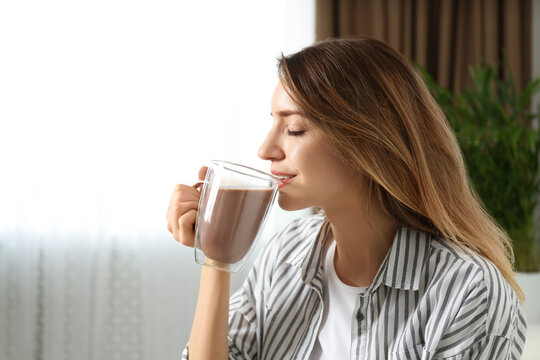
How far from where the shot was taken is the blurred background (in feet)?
7.86

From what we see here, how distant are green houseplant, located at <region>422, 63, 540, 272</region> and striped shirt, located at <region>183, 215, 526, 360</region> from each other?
137 cm

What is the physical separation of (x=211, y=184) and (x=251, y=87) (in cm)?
184

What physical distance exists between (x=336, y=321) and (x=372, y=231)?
0.66 ft

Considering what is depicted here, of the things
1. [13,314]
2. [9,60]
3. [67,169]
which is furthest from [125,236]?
[9,60]

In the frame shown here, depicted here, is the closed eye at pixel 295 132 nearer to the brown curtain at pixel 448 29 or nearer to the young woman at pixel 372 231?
the young woman at pixel 372 231

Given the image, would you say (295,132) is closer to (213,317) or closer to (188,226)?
(188,226)

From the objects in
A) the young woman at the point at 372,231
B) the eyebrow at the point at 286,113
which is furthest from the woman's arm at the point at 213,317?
the eyebrow at the point at 286,113

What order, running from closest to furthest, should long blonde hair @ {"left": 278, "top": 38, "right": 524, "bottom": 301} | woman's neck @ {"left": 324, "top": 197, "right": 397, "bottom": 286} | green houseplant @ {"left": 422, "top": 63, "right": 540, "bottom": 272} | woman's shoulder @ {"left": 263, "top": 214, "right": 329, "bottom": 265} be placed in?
long blonde hair @ {"left": 278, "top": 38, "right": 524, "bottom": 301} < woman's neck @ {"left": 324, "top": 197, "right": 397, "bottom": 286} < woman's shoulder @ {"left": 263, "top": 214, "right": 329, "bottom": 265} < green houseplant @ {"left": 422, "top": 63, "right": 540, "bottom": 272}

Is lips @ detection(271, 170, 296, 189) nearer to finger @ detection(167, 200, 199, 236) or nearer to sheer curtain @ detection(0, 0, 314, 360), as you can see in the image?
finger @ detection(167, 200, 199, 236)

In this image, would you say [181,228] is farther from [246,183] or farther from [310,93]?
[310,93]

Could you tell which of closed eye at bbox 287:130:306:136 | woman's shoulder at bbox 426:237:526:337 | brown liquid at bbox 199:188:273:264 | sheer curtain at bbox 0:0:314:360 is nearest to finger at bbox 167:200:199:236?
brown liquid at bbox 199:188:273:264

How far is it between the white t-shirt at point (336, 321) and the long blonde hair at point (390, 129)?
0.66 ft

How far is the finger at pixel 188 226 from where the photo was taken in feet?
3.45

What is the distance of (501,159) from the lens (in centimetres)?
243
